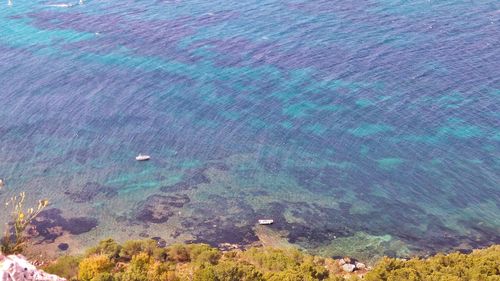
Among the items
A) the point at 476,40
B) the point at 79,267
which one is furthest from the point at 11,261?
the point at 476,40

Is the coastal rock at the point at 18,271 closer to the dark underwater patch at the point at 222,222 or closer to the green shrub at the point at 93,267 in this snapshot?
the green shrub at the point at 93,267

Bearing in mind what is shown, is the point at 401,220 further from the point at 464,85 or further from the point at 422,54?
the point at 422,54

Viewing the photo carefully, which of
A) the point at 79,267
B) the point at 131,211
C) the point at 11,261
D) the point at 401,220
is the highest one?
the point at 11,261

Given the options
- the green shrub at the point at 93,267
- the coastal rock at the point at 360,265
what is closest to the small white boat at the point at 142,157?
the green shrub at the point at 93,267

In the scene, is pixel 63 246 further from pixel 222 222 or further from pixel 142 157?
pixel 142 157

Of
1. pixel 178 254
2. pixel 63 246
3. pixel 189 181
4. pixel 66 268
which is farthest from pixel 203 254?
pixel 189 181

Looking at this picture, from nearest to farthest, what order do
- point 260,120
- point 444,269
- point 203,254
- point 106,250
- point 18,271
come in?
point 18,271 → point 444,269 → point 203,254 → point 106,250 → point 260,120

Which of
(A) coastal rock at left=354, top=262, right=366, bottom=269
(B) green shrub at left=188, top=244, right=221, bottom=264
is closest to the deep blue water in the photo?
(A) coastal rock at left=354, top=262, right=366, bottom=269
